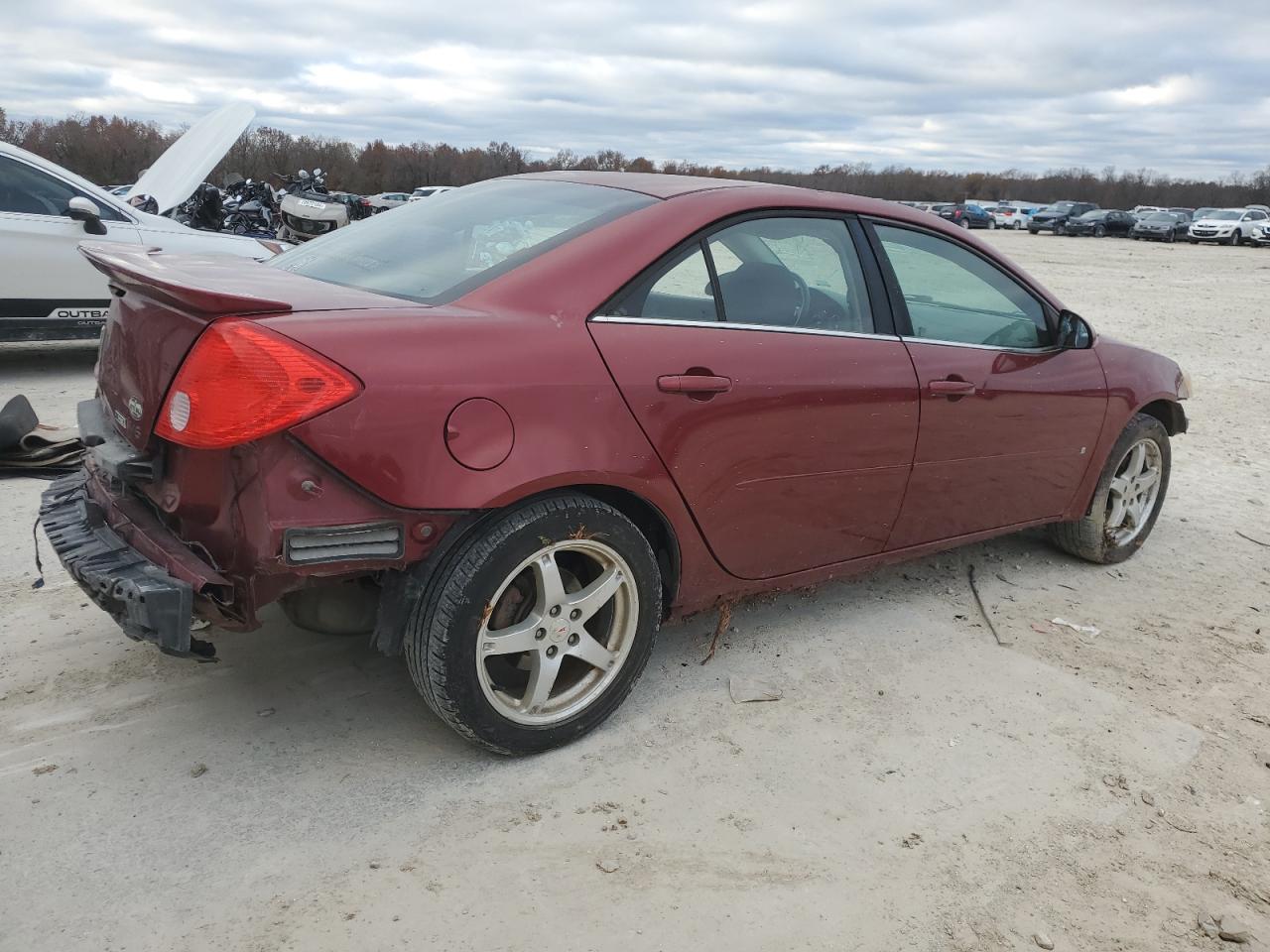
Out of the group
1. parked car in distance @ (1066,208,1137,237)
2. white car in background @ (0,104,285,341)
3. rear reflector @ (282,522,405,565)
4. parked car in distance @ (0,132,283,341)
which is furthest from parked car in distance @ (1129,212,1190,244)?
rear reflector @ (282,522,405,565)

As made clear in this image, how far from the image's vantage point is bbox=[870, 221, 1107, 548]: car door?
3654 millimetres

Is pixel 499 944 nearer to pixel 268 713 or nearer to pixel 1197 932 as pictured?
pixel 268 713

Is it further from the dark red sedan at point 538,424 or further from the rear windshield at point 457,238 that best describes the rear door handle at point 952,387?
the rear windshield at point 457,238

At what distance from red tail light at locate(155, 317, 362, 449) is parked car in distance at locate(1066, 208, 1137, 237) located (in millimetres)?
49340

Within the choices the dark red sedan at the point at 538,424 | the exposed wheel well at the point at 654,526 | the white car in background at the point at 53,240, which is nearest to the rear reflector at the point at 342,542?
the dark red sedan at the point at 538,424

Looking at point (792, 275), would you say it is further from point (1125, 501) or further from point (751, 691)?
point (1125, 501)

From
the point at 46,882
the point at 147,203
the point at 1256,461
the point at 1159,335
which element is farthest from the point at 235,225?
the point at 46,882

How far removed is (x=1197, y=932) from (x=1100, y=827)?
1.28 ft

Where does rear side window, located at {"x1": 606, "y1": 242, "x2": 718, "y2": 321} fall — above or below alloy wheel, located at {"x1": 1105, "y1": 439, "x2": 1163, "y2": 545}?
above

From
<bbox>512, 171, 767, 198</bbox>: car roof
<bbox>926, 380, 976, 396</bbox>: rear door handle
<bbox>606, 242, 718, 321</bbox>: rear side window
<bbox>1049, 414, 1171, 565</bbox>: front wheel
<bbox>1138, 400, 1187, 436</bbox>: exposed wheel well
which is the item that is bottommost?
A: <bbox>1049, 414, 1171, 565</bbox>: front wheel

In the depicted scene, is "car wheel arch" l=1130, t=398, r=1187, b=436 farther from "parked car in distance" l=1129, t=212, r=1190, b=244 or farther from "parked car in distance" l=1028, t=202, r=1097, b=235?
"parked car in distance" l=1028, t=202, r=1097, b=235

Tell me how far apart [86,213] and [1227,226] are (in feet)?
144

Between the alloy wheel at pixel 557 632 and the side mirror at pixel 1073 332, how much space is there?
91.7 inches

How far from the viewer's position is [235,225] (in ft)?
53.3
